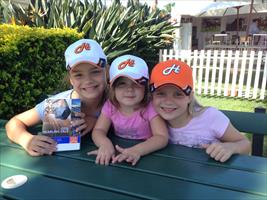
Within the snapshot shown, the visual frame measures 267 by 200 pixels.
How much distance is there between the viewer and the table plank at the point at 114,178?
3.89 ft

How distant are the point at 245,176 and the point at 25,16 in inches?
252

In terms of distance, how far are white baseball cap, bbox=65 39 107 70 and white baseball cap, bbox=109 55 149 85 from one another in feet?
0.39

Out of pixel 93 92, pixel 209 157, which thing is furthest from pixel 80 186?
pixel 93 92

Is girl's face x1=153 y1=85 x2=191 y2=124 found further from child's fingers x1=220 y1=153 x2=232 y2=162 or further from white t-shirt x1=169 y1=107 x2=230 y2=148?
child's fingers x1=220 y1=153 x2=232 y2=162

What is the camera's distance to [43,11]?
718 centimetres

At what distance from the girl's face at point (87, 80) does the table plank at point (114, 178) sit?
0.50m

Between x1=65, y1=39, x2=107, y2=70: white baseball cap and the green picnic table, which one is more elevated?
x1=65, y1=39, x2=107, y2=70: white baseball cap

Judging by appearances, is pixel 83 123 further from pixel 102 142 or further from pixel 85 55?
pixel 85 55

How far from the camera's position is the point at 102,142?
171 centimetres

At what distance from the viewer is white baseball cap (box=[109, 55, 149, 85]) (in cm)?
175

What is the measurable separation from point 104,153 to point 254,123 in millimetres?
1101

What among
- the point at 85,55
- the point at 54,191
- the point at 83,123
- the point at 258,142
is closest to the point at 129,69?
the point at 85,55

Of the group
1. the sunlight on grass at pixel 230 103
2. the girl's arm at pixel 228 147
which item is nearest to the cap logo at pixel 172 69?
the girl's arm at pixel 228 147

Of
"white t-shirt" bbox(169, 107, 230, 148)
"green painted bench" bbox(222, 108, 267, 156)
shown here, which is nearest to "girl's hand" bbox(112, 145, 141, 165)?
"white t-shirt" bbox(169, 107, 230, 148)
